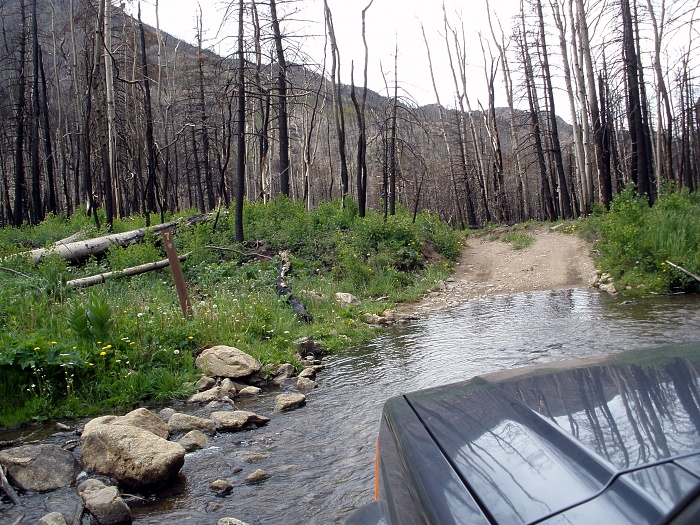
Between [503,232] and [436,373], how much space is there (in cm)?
1682

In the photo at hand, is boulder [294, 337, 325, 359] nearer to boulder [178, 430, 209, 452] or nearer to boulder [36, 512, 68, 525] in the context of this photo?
boulder [178, 430, 209, 452]

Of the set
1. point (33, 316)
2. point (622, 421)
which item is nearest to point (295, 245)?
point (33, 316)

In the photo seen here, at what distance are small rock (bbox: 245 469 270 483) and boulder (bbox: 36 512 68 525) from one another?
1.21m

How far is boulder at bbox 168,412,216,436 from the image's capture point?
484 cm

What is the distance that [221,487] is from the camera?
146 inches

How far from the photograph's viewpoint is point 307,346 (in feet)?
25.6

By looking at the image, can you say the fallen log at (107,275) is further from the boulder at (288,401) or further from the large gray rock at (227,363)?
the boulder at (288,401)

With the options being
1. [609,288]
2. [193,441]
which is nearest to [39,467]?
[193,441]

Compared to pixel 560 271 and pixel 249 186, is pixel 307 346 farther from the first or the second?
pixel 249 186

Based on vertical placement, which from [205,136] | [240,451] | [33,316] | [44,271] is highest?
[205,136]

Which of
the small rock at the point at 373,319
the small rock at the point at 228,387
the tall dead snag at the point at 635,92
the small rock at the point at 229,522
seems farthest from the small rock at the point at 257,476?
the tall dead snag at the point at 635,92

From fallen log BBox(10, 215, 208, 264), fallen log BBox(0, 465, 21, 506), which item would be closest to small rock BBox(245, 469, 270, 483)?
fallen log BBox(0, 465, 21, 506)

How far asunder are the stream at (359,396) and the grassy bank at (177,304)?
1250 mm

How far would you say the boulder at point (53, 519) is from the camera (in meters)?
3.18
